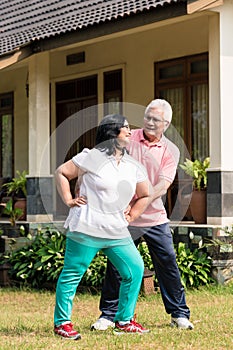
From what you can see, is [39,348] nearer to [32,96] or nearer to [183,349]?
[183,349]

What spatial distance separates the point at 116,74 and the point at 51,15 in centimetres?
151

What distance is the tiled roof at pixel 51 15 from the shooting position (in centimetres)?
1126

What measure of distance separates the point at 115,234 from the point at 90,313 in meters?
2.17

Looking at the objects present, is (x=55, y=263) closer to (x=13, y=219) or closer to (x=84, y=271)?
(x=13, y=219)

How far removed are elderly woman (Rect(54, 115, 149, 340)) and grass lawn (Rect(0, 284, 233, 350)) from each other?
10.4 inches

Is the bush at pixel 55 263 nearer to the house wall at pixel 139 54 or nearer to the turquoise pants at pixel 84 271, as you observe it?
the turquoise pants at pixel 84 271

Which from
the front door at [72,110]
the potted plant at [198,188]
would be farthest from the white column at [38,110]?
the potted plant at [198,188]

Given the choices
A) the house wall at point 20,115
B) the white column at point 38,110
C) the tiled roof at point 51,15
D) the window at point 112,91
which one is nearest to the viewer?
the tiled roof at point 51,15

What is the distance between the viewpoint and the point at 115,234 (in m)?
6.51

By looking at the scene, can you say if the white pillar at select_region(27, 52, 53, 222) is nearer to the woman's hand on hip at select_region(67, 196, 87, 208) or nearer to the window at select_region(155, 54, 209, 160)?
the window at select_region(155, 54, 209, 160)

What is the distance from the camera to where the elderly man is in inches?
277

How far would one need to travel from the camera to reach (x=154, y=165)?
23.3 ft

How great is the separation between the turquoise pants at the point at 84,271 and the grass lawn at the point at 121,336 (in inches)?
9.4

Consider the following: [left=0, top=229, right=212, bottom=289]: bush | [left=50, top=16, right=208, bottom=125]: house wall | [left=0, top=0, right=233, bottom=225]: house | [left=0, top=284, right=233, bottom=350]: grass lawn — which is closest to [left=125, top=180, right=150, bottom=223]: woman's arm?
[left=0, top=284, right=233, bottom=350]: grass lawn
